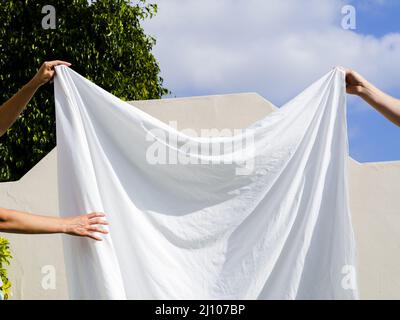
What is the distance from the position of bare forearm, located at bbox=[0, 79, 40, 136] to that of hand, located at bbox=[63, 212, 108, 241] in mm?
678

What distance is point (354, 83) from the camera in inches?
127

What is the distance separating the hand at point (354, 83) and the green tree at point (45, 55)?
856 centimetres

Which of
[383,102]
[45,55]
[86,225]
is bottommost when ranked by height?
[86,225]

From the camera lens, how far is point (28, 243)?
240 inches

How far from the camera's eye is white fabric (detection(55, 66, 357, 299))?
3.10 meters

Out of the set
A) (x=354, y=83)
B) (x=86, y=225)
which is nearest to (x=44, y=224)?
(x=86, y=225)

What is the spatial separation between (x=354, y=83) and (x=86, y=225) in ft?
4.88

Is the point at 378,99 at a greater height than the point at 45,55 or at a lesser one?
lesser

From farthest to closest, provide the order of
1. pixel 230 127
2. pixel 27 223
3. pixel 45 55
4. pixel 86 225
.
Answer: pixel 45 55
pixel 230 127
pixel 86 225
pixel 27 223

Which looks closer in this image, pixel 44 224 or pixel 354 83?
pixel 44 224

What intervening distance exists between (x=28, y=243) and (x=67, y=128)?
3157 millimetres

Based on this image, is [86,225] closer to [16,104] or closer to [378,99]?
[16,104]

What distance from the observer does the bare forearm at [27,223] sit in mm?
2857

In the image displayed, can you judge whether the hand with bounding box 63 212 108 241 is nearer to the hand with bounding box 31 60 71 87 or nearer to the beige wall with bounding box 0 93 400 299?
the hand with bounding box 31 60 71 87
